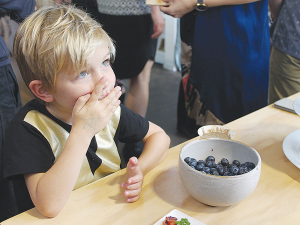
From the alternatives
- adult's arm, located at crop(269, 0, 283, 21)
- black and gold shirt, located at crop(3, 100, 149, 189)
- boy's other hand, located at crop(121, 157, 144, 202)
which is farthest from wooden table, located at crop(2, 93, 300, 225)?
adult's arm, located at crop(269, 0, 283, 21)

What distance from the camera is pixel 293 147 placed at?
848mm

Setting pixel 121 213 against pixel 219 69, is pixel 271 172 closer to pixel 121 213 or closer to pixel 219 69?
pixel 121 213

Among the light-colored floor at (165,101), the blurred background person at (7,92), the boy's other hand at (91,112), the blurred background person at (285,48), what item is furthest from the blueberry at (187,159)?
the light-colored floor at (165,101)

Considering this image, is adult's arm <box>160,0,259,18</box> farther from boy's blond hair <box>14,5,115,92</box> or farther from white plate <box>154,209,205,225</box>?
white plate <box>154,209,205,225</box>

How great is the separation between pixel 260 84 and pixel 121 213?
1.21 metres

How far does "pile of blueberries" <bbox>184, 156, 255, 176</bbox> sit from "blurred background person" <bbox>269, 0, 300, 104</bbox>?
1.26 meters

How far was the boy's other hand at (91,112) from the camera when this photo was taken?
714 millimetres

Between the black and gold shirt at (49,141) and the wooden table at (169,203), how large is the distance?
122 mm

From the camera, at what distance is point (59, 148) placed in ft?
2.69

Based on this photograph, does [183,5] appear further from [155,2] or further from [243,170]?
[243,170]

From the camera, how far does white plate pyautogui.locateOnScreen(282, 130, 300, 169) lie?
794 millimetres

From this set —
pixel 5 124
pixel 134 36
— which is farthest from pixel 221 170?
pixel 134 36

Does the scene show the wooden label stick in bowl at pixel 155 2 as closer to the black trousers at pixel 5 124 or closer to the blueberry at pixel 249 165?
the black trousers at pixel 5 124

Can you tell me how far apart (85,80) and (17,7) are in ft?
2.03
